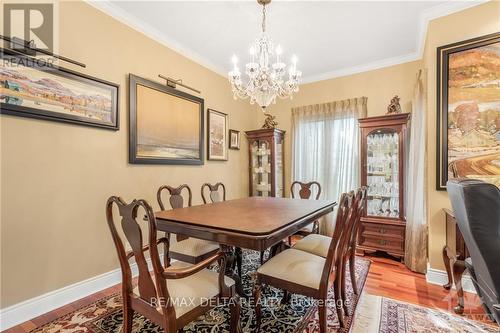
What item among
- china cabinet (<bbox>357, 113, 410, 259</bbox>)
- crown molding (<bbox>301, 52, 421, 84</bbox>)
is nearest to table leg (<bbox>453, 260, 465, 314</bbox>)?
china cabinet (<bbox>357, 113, 410, 259</bbox>)

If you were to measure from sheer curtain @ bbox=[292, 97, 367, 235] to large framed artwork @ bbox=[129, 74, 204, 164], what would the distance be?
1.74 meters

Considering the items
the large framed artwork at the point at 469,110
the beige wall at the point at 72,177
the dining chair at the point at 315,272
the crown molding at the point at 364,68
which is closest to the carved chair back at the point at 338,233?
the dining chair at the point at 315,272

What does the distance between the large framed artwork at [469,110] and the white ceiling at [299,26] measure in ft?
1.55

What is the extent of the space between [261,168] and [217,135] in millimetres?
1050

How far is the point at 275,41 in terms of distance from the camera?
292 centimetres

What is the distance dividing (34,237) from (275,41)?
310 centimetres

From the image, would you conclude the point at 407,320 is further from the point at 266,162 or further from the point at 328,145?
the point at 266,162

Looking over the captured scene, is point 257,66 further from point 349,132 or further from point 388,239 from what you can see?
point 388,239

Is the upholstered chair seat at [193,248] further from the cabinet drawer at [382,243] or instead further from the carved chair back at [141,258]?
the cabinet drawer at [382,243]

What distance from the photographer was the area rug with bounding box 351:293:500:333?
1.70 meters

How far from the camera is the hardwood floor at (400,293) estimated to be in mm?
1862

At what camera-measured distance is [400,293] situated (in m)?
2.21

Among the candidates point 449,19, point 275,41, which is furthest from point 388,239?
point 275,41

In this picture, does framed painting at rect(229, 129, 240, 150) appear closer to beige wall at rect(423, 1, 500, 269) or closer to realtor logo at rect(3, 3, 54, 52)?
realtor logo at rect(3, 3, 54, 52)
